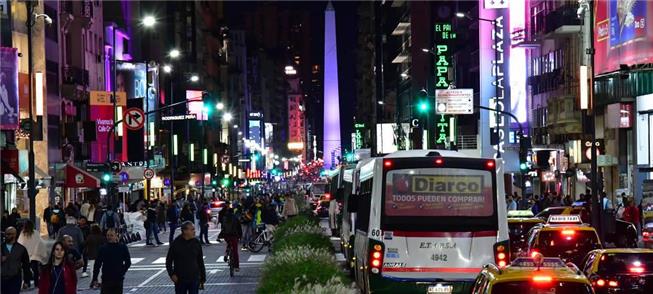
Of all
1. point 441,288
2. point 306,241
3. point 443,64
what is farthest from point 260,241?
point 443,64

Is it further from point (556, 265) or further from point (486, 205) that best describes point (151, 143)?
point (556, 265)

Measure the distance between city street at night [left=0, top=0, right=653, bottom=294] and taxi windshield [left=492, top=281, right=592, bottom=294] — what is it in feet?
0.07

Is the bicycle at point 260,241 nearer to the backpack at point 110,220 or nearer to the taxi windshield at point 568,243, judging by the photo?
the backpack at point 110,220

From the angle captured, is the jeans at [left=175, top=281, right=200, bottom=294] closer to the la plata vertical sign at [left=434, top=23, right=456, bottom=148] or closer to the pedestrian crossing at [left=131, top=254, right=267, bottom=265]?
the pedestrian crossing at [left=131, top=254, right=267, bottom=265]

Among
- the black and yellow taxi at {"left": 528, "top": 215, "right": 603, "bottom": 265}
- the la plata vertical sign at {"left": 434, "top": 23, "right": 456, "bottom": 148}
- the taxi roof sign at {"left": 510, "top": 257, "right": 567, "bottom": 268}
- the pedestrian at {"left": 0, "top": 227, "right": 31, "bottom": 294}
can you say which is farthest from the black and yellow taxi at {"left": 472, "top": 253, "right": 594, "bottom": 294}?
the la plata vertical sign at {"left": 434, "top": 23, "right": 456, "bottom": 148}

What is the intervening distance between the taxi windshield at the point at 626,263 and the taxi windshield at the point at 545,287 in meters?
7.07

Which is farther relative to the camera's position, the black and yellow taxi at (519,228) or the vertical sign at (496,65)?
the vertical sign at (496,65)

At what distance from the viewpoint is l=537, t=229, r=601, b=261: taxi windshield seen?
26.9 metres

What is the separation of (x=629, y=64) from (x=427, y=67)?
73496 millimetres

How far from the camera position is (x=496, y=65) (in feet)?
238

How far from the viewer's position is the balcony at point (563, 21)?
62.9 meters

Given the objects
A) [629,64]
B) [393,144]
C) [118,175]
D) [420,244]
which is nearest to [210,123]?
[393,144]

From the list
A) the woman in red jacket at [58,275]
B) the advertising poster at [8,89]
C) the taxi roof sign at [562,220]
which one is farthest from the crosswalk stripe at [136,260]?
the woman in red jacket at [58,275]

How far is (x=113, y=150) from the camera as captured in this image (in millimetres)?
71000
